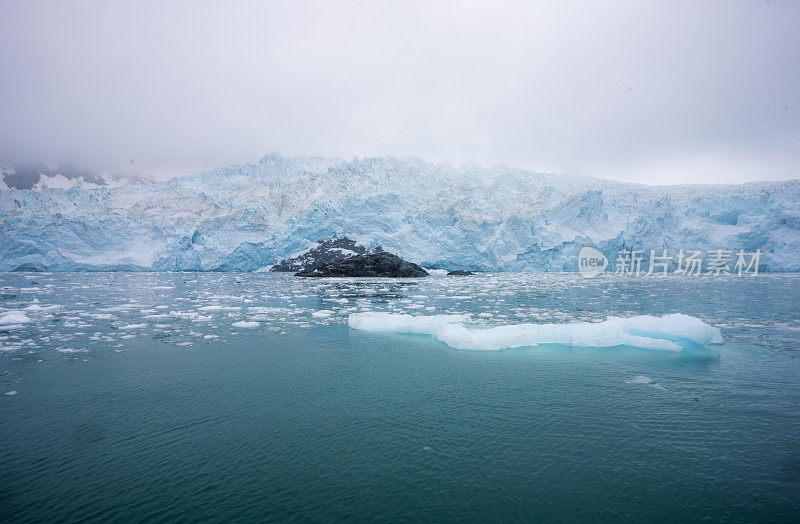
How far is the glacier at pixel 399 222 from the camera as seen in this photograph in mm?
51938

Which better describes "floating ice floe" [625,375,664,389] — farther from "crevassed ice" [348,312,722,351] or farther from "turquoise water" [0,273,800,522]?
"crevassed ice" [348,312,722,351]

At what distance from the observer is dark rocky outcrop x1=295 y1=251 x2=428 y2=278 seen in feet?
171

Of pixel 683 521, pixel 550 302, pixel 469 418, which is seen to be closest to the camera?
pixel 683 521

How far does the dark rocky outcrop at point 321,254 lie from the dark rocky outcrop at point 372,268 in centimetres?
857

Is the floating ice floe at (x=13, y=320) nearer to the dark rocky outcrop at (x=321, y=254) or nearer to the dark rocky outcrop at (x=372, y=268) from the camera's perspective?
the dark rocky outcrop at (x=372, y=268)

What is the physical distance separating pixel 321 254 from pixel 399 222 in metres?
14.8

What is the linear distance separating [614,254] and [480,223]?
20222 mm

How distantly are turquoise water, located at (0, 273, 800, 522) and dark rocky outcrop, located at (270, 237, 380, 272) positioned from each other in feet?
176

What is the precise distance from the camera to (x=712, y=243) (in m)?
51.5

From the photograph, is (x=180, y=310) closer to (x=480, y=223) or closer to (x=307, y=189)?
(x=480, y=223)

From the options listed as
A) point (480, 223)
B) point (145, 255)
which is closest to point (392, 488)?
point (480, 223)

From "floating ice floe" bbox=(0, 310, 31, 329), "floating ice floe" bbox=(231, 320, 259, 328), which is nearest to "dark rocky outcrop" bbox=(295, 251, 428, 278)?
"floating ice floe" bbox=(231, 320, 259, 328)

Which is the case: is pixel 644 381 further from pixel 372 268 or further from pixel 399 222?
pixel 399 222

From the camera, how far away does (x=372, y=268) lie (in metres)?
52.9
